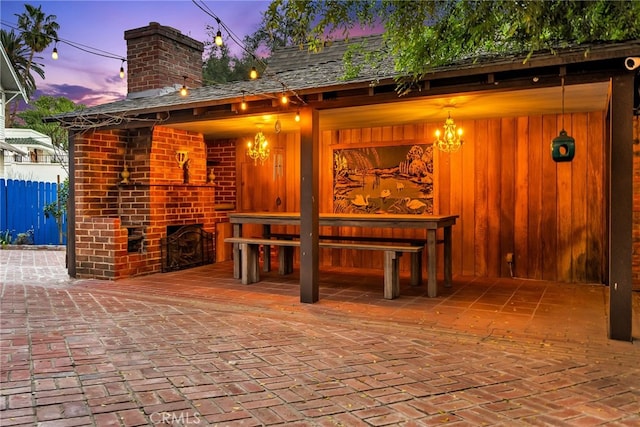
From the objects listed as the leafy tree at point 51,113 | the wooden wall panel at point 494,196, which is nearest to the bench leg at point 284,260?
the wooden wall panel at point 494,196

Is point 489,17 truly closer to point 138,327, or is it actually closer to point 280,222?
point 280,222

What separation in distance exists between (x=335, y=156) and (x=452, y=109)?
255 centimetres

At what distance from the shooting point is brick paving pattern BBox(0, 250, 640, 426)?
2.66 meters

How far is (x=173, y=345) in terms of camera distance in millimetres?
3926

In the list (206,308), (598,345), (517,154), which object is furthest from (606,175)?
(206,308)

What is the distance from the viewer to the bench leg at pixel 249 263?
21.5 feet

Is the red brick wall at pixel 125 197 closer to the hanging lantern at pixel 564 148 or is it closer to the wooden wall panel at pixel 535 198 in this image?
the wooden wall panel at pixel 535 198

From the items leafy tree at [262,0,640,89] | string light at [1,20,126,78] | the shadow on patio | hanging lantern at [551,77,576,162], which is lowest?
the shadow on patio

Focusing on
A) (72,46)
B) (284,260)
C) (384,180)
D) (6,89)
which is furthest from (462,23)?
(6,89)

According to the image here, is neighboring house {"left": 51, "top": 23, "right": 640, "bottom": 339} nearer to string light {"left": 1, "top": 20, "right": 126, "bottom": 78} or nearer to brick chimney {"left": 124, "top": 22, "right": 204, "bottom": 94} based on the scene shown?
brick chimney {"left": 124, "top": 22, "right": 204, "bottom": 94}

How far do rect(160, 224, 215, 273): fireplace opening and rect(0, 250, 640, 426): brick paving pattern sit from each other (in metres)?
1.71

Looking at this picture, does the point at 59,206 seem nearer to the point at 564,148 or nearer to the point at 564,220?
the point at 564,220

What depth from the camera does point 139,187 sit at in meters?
7.57
